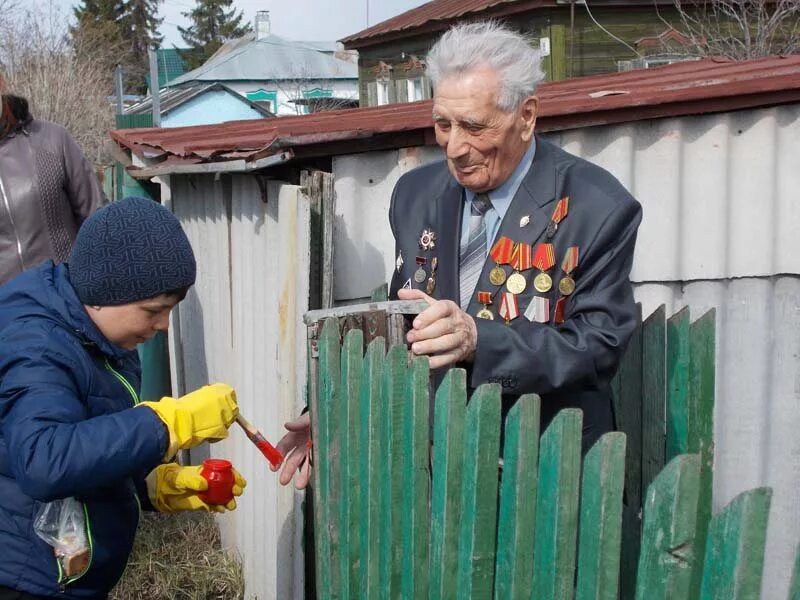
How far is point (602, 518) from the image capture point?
1.90m

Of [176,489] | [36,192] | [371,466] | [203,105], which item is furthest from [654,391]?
[203,105]

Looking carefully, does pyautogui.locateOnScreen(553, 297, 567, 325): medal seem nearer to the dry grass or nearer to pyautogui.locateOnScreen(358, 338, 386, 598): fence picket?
pyautogui.locateOnScreen(358, 338, 386, 598): fence picket

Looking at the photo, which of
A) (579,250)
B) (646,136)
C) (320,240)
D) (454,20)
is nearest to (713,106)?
(646,136)

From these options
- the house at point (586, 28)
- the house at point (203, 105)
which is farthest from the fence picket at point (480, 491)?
the house at point (203, 105)

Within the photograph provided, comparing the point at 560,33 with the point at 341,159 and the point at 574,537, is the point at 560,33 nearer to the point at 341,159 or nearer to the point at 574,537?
the point at 341,159

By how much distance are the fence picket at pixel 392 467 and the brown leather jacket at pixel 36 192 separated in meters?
2.74

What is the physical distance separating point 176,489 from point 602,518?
157cm

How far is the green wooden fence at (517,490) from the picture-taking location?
67.8 inches

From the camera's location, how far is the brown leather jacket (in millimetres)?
4652

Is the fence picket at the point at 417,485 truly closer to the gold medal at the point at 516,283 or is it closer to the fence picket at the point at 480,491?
the fence picket at the point at 480,491

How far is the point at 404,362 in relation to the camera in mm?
2422

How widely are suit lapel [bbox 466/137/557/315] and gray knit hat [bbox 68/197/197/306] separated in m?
0.80

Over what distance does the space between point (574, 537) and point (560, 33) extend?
14400 millimetres

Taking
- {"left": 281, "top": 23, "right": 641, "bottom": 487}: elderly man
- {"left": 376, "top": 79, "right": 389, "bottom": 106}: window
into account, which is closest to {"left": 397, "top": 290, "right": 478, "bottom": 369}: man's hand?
{"left": 281, "top": 23, "right": 641, "bottom": 487}: elderly man
